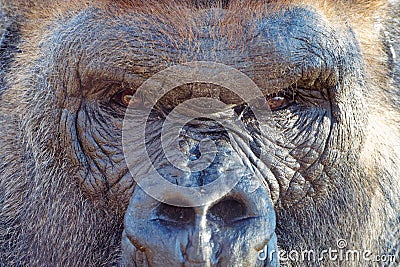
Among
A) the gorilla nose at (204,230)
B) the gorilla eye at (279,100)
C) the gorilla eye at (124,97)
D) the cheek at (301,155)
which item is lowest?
the gorilla nose at (204,230)

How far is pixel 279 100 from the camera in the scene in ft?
12.7

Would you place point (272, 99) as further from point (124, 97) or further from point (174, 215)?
point (174, 215)

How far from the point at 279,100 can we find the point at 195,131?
0.51 m

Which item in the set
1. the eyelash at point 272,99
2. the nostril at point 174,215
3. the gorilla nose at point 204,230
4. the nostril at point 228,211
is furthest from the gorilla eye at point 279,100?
the nostril at point 174,215

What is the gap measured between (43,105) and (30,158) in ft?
1.07

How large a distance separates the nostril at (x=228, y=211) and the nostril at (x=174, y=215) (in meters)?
0.10

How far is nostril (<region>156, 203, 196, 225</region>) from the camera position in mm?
3285

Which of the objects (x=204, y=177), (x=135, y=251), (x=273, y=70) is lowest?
(x=135, y=251)

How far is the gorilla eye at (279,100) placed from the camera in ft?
12.5

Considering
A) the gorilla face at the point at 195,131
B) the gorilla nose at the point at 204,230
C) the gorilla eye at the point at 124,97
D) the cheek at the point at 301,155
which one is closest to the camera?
the gorilla nose at the point at 204,230

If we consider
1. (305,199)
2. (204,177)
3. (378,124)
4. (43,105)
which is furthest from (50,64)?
(378,124)

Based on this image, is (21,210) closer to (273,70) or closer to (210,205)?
(210,205)

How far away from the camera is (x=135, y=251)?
3.41 metres

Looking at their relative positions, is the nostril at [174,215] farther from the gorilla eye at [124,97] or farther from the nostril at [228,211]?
the gorilla eye at [124,97]
